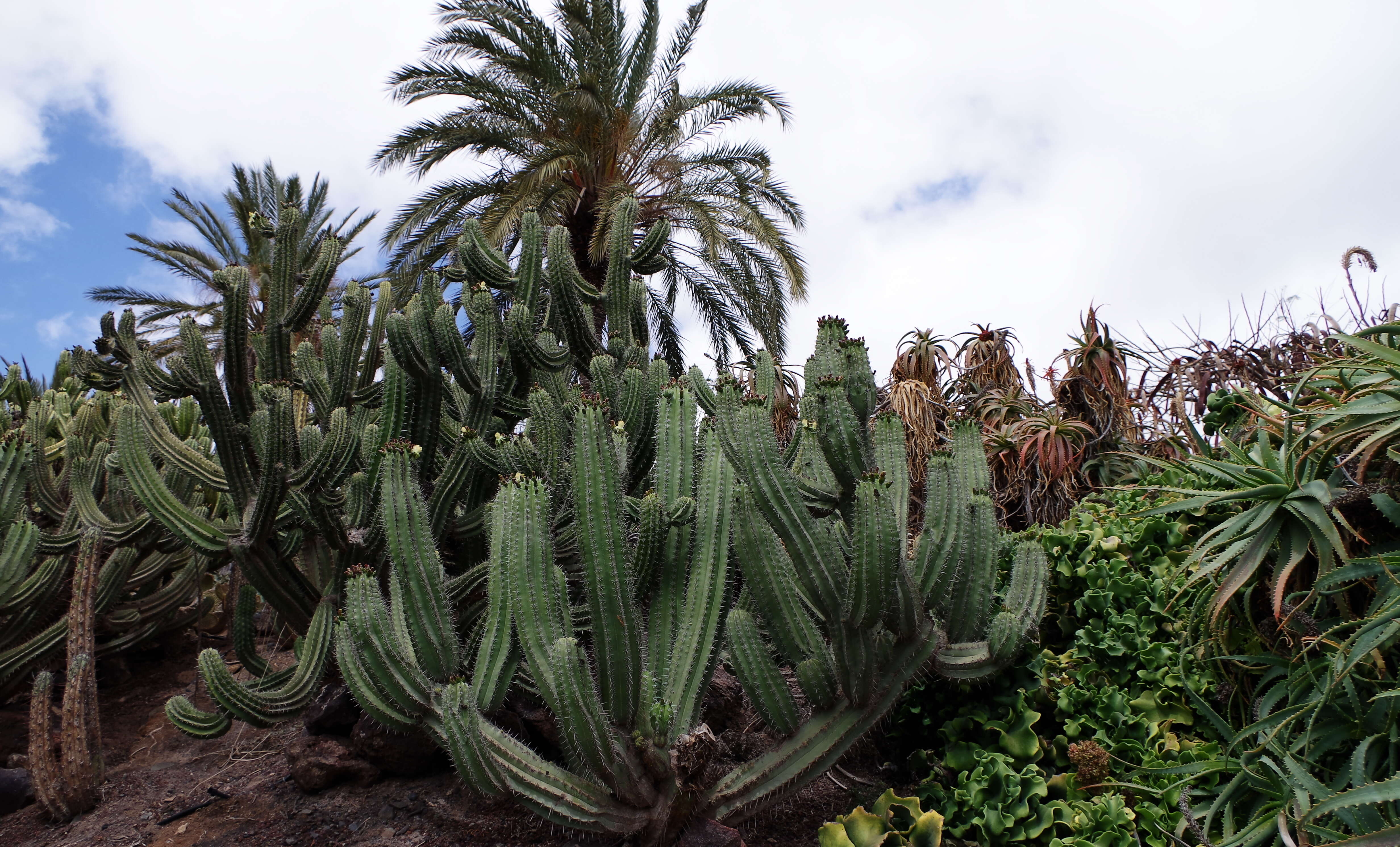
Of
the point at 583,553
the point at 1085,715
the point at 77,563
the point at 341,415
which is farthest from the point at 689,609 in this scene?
the point at 77,563

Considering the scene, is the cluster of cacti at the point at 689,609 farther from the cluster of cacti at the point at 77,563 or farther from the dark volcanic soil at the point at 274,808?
the cluster of cacti at the point at 77,563

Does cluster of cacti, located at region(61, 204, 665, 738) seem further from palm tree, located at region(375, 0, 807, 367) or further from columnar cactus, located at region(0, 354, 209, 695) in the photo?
palm tree, located at region(375, 0, 807, 367)

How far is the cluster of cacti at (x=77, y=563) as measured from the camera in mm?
4688

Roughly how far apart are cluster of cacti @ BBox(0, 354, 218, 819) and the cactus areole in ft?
2.95

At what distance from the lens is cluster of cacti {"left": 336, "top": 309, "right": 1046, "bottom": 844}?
117 inches

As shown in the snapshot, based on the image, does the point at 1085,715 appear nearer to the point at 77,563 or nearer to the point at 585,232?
the point at 77,563

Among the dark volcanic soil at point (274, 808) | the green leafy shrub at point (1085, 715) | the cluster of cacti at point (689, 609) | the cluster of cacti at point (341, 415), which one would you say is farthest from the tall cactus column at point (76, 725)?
the green leafy shrub at point (1085, 715)

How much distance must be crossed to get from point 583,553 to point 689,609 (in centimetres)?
56

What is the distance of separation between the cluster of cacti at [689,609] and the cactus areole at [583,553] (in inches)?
0.5

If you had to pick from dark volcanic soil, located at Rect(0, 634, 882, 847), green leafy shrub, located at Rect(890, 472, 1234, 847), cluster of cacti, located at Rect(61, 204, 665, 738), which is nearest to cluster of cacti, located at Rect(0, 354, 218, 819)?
dark volcanic soil, located at Rect(0, 634, 882, 847)

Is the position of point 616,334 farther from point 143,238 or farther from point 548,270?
point 143,238

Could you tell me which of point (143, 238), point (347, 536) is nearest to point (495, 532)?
point (347, 536)

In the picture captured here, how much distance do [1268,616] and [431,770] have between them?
3929 millimetres

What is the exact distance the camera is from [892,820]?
3322 mm
